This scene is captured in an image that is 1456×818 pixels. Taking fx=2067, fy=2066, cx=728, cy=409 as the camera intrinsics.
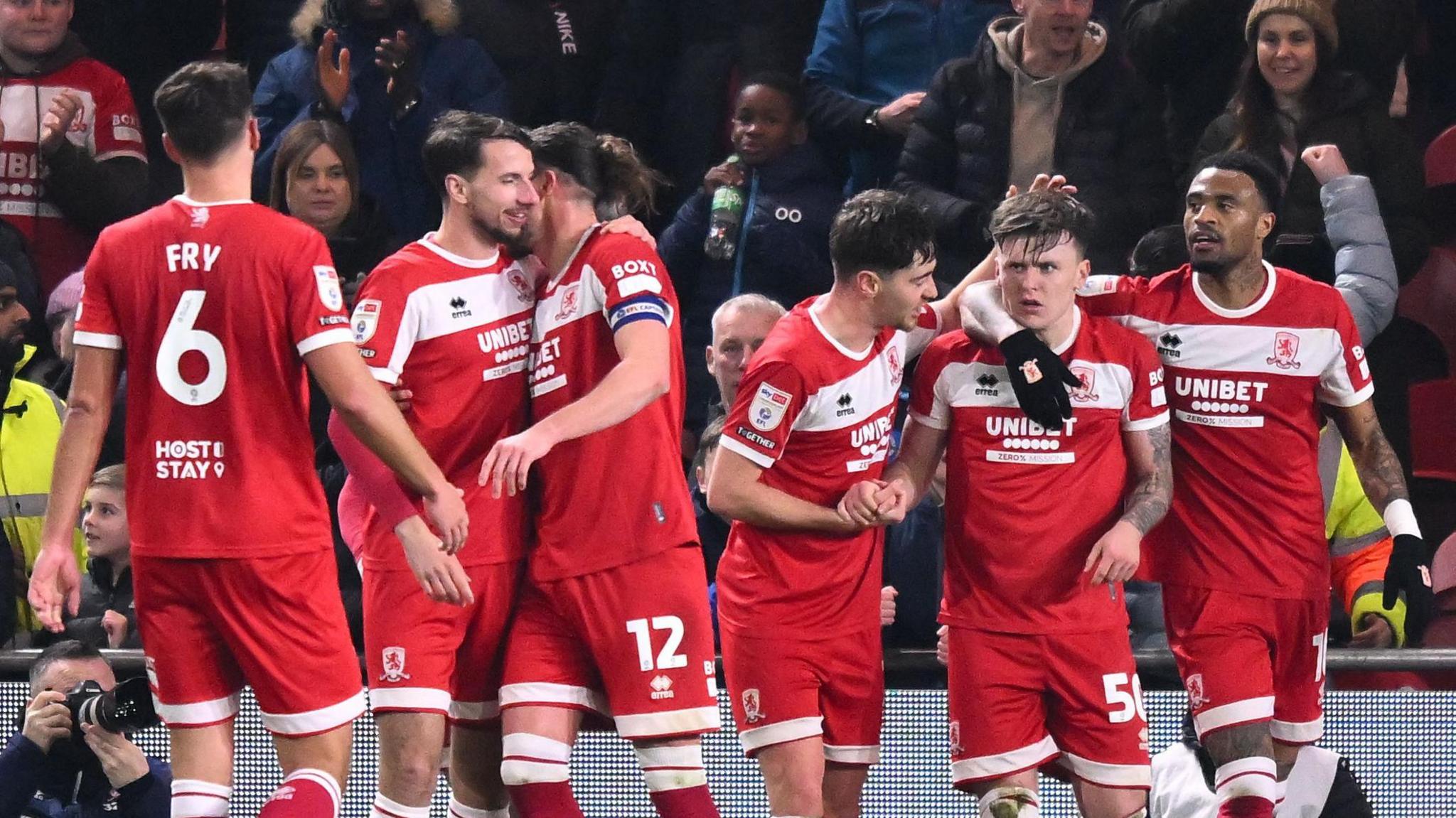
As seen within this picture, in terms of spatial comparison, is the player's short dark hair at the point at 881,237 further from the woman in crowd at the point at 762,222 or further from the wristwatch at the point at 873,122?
the wristwatch at the point at 873,122

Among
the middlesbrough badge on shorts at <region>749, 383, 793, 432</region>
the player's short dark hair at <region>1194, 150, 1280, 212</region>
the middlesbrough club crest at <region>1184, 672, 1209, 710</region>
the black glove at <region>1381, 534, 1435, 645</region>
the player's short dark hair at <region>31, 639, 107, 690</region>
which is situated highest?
the player's short dark hair at <region>1194, 150, 1280, 212</region>

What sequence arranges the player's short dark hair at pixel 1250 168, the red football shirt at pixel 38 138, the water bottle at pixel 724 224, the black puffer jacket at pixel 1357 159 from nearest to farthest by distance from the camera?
the player's short dark hair at pixel 1250 168, the black puffer jacket at pixel 1357 159, the water bottle at pixel 724 224, the red football shirt at pixel 38 138

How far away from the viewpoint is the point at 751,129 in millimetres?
7855

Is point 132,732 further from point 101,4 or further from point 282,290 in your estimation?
point 101,4

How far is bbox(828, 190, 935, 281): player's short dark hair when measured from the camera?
537cm

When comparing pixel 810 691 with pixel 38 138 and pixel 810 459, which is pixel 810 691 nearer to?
pixel 810 459

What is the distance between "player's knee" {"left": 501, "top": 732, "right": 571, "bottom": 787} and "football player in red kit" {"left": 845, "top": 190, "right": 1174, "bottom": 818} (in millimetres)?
976

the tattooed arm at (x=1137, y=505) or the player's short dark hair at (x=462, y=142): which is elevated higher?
the player's short dark hair at (x=462, y=142)

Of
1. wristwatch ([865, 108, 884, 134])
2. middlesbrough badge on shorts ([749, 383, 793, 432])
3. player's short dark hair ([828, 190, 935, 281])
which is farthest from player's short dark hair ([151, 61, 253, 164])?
wristwatch ([865, 108, 884, 134])

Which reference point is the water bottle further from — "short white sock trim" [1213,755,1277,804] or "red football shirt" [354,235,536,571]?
"short white sock trim" [1213,755,1277,804]

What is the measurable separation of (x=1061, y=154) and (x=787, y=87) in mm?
1139

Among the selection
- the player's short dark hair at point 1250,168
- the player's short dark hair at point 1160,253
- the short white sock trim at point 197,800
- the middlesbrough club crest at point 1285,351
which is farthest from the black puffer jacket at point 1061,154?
the short white sock trim at point 197,800

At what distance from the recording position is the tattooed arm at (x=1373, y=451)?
18.9ft

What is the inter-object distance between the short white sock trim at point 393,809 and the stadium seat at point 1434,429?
434 centimetres
